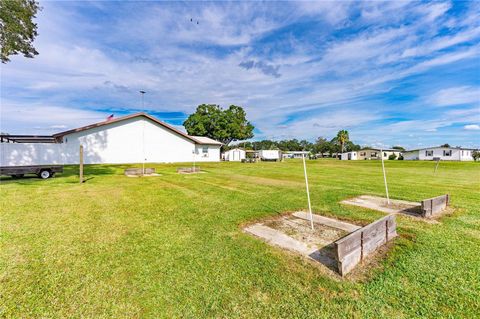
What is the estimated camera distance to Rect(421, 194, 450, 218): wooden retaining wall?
18.5 ft

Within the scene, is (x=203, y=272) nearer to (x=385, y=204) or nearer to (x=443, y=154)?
(x=385, y=204)

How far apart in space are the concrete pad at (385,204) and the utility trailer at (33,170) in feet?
49.5

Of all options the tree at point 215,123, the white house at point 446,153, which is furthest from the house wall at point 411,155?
the tree at point 215,123

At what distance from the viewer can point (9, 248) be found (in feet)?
12.6

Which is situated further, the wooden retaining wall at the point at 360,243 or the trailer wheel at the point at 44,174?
the trailer wheel at the point at 44,174

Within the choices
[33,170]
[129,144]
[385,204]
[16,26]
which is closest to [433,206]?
[385,204]

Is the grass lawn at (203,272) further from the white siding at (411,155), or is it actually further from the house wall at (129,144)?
the white siding at (411,155)

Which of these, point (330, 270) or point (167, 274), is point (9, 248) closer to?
point (167, 274)

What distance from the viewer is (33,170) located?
11727 millimetres

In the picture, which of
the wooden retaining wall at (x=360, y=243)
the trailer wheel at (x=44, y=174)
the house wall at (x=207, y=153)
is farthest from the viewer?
the house wall at (x=207, y=153)

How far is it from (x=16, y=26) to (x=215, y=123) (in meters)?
33.1

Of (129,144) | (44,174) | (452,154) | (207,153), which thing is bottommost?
(44,174)

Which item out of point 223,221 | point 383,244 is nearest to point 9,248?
point 223,221

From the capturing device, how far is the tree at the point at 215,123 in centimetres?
4272
